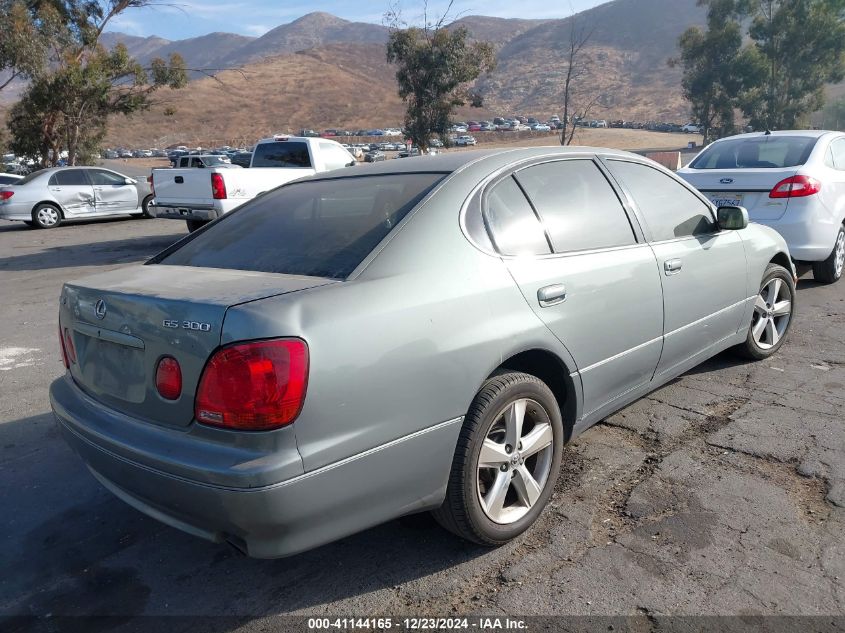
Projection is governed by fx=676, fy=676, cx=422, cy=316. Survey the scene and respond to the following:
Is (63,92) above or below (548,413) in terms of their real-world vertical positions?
above

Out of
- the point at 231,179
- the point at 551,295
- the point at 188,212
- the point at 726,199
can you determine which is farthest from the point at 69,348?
the point at 188,212

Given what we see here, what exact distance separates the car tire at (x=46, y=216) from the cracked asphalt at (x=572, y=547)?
1391cm

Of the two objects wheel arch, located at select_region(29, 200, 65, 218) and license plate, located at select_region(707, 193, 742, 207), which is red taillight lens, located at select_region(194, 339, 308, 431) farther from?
wheel arch, located at select_region(29, 200, 65, 218)

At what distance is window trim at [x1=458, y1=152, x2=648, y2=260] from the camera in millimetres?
2883

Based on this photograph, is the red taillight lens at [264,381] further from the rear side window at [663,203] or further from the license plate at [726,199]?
the license plate at [726,199]

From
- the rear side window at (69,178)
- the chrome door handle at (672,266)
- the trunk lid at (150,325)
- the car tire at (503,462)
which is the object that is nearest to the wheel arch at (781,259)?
the chrome door handle at (672,266)

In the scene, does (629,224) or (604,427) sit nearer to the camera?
(629,224)

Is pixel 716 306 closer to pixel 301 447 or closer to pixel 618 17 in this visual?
pixel 301 447

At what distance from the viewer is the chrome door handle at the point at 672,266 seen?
3.75 meters

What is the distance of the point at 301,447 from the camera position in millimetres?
2186

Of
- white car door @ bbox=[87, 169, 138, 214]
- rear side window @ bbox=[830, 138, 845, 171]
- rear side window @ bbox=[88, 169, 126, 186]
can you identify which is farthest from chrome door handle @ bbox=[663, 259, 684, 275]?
rear side window @ bbox=[88, 169, 126, 186]

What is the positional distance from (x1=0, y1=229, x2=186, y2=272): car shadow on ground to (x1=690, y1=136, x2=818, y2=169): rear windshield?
839 cm

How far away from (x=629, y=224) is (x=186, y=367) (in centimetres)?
247

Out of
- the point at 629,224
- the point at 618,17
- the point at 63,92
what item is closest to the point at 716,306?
the point at 629,224
